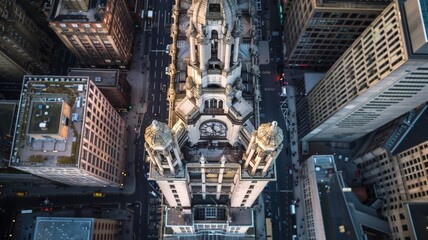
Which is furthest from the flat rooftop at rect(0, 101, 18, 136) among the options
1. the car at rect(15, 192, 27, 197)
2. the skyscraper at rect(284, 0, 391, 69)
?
the skyscraper at rect(284, 0, 391, 69)

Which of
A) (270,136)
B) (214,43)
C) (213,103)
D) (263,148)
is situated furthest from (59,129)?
(270,136)

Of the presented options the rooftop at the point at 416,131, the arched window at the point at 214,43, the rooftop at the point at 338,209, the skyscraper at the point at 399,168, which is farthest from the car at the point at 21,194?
the rooftop at the point at 416,131

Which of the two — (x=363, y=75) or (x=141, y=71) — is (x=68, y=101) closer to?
(x=141, y=71)

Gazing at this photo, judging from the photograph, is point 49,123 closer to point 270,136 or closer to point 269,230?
point 270,136

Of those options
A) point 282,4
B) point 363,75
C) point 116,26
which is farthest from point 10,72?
point 363,75

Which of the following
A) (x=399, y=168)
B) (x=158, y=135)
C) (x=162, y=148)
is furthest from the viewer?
(x=399, y=168)

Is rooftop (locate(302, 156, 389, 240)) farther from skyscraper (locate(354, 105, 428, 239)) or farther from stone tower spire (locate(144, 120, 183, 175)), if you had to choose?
stone tower spire (locate(144, 120, 183, 175))
